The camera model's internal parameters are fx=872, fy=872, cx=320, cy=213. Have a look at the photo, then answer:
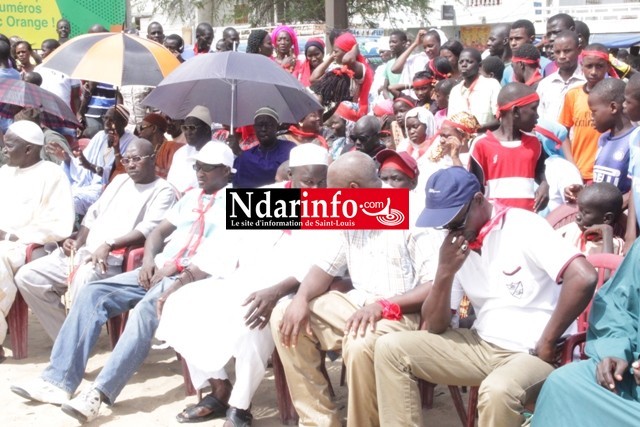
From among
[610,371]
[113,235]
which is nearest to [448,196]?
[610,371]

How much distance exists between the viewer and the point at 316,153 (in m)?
4.94

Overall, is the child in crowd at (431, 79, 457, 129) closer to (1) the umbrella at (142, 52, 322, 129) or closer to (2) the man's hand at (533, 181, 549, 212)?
(1) the umbrella at (142, 52, 322, 129)

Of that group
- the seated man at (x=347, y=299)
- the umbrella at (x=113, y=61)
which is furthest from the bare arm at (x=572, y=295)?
the umbrella at (x=113, y=61)

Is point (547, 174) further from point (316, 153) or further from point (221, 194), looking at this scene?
point (221, 194)

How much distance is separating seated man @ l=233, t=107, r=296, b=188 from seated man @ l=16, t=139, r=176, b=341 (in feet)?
1.93

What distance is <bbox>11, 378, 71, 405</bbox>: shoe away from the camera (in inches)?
199

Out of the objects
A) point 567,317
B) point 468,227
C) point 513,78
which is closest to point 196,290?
point 468,227

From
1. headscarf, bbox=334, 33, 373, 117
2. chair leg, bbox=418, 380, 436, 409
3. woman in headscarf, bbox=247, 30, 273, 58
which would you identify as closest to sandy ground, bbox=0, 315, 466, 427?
chair leg, bbox=418, 380, 436, 409

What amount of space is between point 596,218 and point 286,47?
5504 millimetres

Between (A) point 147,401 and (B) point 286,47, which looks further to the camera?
(B) point 286,47

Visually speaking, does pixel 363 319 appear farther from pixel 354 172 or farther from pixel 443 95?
pixel 443 95

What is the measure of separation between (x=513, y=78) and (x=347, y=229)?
3678 mm

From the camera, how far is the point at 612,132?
5336 millimetres

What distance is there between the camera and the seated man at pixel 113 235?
5.88m
